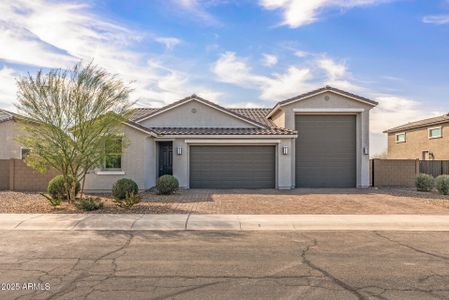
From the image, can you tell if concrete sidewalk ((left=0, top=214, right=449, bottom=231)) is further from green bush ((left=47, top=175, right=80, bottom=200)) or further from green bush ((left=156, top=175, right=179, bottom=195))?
green bush ((left=156, top=175, right=179, bottom=195))

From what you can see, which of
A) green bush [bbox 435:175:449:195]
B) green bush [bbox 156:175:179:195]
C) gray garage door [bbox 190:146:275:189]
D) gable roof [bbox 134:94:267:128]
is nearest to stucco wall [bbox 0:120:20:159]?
gable roof [bbox 134:94:267:128]

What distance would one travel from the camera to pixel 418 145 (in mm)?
33812

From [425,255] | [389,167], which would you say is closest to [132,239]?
[425,255]

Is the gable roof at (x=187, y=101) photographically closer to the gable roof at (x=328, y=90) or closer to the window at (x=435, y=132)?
the gable roof at (x=328, y=90)

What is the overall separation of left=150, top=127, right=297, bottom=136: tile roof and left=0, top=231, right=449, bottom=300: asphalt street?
11.0 m

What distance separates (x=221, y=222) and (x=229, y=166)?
9.86m

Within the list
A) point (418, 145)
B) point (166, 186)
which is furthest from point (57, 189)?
point (418, 145)

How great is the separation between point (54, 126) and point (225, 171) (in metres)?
9.80

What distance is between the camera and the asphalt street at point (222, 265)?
17.8 feet

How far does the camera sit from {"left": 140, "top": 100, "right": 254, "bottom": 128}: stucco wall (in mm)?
22359

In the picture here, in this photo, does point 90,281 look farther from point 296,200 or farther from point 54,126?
point 296,200

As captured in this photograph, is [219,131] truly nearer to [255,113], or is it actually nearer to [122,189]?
[255,113]

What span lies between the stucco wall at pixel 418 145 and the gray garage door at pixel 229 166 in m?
17.9

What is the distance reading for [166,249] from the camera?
26.2 feet
